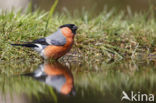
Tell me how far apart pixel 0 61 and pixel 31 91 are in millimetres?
2678

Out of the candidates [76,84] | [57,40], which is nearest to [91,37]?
[57,40]

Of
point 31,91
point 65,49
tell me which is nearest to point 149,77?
point 31,91

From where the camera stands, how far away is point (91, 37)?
6793 mm

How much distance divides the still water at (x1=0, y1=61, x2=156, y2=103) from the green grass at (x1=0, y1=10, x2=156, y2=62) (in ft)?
3.36

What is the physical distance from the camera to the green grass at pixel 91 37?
616cm

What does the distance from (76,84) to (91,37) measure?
3.21 meters

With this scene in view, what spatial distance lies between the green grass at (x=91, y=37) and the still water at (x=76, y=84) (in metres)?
1.02

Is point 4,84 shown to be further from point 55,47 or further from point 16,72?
point 55,47

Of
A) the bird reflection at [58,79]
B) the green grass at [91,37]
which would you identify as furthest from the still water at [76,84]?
the green grass at [91,37]

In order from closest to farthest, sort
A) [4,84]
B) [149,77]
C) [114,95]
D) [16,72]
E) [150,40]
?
[114,95] < [4,84] < [149,77] < [16,72] < [150,40]

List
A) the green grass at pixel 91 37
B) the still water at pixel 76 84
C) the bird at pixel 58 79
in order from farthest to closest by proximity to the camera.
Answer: the green grass at pixel 91 37
the bird at pixel 58 79
the still water at pixel 76 84

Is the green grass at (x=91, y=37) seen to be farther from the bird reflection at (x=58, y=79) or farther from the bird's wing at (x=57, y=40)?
the bird reflection at (x=58, y=79)

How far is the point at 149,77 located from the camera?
4145 millimetres

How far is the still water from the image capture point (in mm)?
2953
